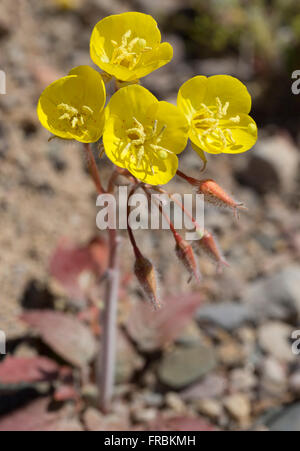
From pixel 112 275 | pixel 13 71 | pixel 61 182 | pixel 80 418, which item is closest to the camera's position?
pixel 112 275

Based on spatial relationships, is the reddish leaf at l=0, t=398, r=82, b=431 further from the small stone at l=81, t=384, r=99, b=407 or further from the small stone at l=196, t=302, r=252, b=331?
the small stone at l=196, t=302, r=252, b=331

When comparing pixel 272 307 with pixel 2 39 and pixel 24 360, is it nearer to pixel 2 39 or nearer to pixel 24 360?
pixel 24 360

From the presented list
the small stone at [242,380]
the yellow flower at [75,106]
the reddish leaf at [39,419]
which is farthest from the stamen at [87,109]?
the small stone at [242,380]

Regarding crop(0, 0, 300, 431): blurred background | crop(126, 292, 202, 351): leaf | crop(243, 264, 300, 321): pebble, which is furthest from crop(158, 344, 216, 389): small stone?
crop(243, 264, 300, 321): pebble

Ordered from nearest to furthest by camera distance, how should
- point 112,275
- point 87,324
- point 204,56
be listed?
1. point 112,275
2. point 87,324
3. point 204,56

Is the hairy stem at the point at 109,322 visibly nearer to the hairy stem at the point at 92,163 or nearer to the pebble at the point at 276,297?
the hairy stem at the point at 92,163
